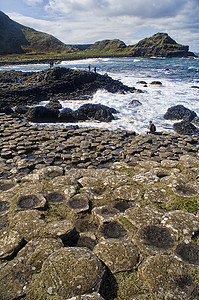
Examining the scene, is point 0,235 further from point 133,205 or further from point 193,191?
point 193,191

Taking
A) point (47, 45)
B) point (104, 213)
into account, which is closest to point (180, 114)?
point (104, 213)

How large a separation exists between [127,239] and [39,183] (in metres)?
2.93

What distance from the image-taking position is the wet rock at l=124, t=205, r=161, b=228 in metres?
4.32

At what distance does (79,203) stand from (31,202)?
1.12m

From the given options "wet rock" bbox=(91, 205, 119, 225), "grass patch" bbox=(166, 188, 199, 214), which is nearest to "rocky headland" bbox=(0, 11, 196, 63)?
"grass patch" bbox=(166, 188, 199, 214)

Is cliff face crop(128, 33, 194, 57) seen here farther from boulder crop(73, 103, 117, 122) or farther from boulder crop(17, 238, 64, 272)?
boulder crop(17, 238, 64, 272)

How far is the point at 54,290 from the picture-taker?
2834 mm

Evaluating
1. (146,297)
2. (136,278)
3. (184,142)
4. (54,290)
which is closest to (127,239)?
(136,278)

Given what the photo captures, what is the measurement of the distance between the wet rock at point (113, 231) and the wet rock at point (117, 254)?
36 centimetres

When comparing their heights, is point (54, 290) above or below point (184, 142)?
above

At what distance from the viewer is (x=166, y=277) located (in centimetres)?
310

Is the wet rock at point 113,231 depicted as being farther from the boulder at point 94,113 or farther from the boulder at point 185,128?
the boulder at point 94,113

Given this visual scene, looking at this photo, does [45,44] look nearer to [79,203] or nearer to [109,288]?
[79,203]

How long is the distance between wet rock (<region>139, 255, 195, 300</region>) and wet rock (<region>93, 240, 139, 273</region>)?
198 millimetres
